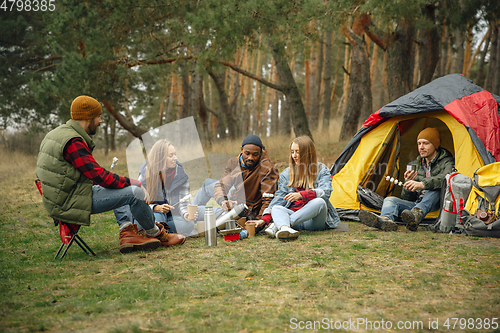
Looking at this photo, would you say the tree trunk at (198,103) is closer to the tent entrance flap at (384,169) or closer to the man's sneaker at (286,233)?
the tent entrance flap at (384,169)

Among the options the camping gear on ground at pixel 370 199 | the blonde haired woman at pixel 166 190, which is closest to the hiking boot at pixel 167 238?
the blonde haired woman at pixel 166 190

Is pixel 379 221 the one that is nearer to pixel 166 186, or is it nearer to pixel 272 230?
pixel 272 230

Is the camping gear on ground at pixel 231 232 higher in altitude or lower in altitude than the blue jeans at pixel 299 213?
lower

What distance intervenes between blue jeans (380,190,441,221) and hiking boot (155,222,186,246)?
255cm

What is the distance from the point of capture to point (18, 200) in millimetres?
7676

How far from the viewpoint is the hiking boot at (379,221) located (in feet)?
14.9

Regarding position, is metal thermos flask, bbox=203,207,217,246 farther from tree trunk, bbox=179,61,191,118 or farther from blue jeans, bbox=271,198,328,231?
tree trunk, bbox=179,61,191,118

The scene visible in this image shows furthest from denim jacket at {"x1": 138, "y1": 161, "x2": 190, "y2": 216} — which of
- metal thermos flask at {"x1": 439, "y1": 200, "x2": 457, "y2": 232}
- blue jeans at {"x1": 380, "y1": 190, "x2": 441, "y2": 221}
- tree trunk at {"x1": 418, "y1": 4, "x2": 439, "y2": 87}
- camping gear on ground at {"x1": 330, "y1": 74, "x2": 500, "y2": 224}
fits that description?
tree trunk at {"x1": 418, "y1": 4, "x2": 439, "y2": 87}

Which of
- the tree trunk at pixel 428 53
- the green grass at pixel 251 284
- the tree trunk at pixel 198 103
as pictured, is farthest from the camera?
the tree trunk at pixel 198 103

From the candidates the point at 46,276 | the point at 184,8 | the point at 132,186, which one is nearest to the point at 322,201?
the point at 132,186

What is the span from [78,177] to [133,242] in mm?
835

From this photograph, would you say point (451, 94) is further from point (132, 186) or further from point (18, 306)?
point (18, 306)

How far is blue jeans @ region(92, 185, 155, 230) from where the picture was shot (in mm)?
3398

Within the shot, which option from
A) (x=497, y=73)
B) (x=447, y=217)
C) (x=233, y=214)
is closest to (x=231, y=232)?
(x=233, y=214)
